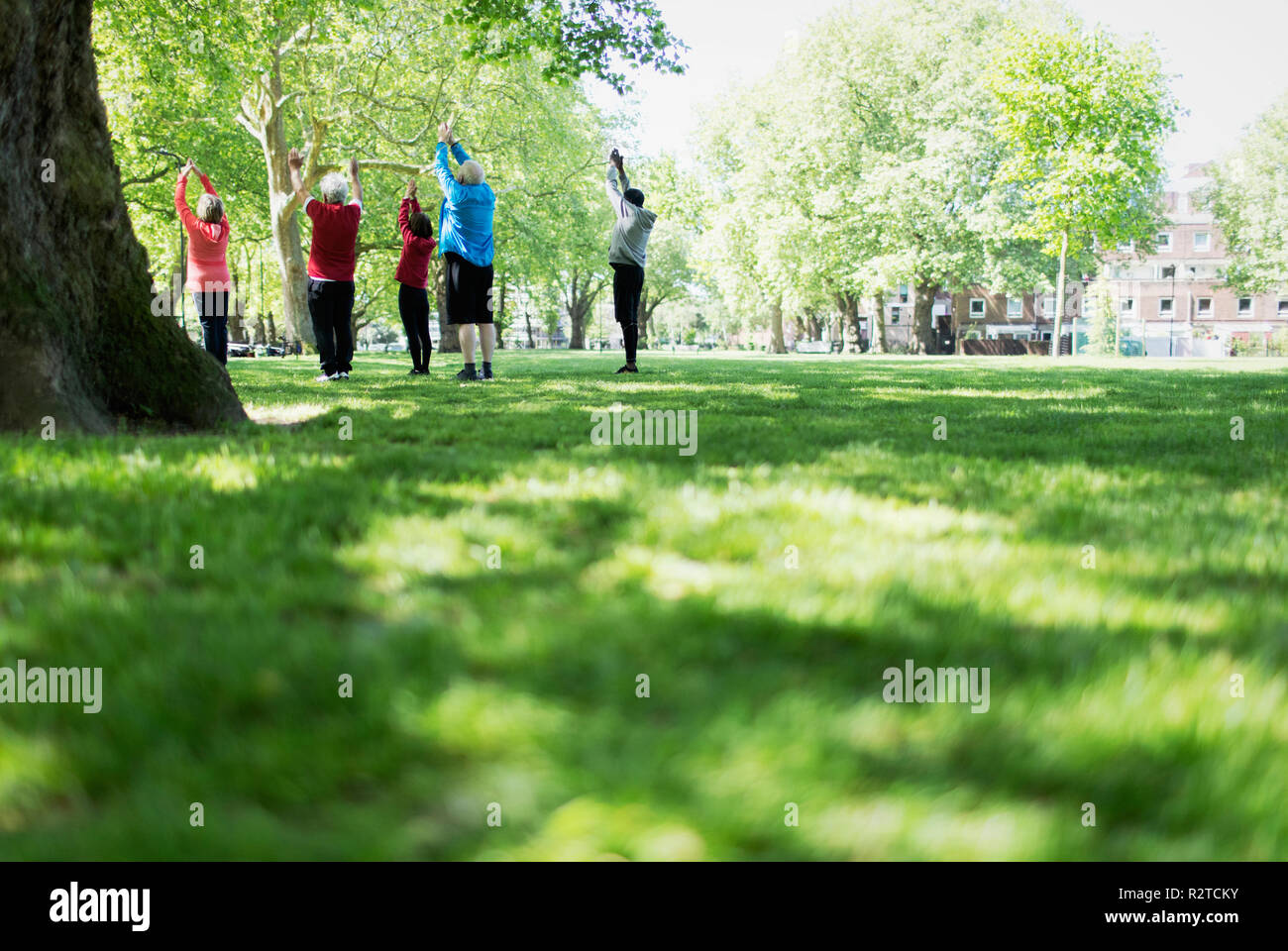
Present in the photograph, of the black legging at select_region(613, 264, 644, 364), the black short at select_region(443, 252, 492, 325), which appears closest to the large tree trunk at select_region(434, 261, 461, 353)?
the black legging at select_region(613, 264, 644, 364)

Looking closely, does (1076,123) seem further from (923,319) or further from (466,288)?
(466,288)

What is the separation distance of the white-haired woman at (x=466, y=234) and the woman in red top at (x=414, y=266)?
96cm

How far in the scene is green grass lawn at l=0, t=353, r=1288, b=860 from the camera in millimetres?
1438

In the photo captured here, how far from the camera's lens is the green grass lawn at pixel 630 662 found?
4.72 ft

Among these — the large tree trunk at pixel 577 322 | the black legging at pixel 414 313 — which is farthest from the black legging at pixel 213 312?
the large tree trunk at pixel 577 322

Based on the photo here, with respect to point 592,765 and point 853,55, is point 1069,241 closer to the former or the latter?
point 853,55

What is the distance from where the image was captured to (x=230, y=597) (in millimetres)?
2311

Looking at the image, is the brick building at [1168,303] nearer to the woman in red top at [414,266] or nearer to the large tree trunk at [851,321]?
the large tree trunk at [851,321]

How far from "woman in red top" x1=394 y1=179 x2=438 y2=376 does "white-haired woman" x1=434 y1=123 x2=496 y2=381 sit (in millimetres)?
957

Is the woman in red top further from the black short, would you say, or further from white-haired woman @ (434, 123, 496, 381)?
the black short

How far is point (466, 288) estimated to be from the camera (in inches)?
436

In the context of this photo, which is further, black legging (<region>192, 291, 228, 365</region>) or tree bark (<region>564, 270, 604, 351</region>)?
tree bark (<region>564, 270, 604, 351</region>)

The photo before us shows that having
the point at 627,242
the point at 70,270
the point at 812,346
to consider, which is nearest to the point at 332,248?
the point at 627,242
